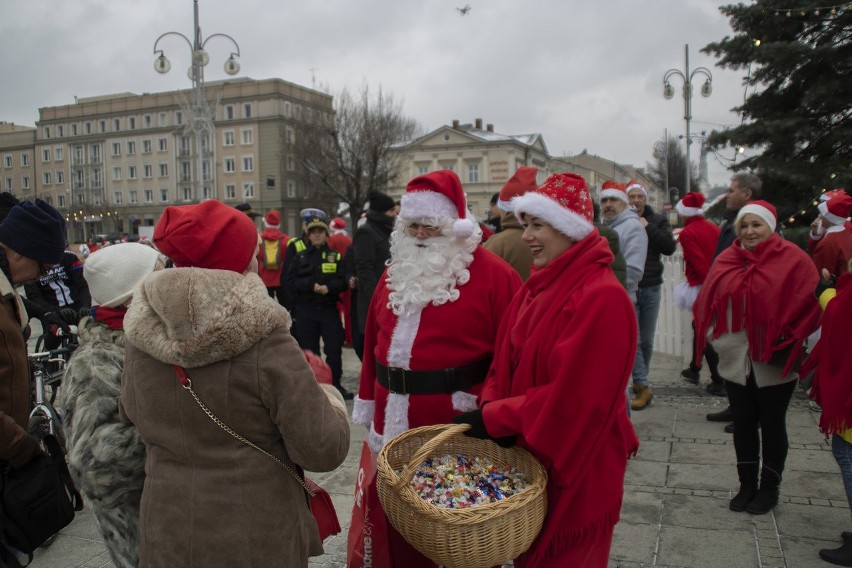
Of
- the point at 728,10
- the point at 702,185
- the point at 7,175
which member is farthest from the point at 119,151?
the point at 728,10

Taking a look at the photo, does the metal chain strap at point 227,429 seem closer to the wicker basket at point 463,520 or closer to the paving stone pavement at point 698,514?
the wicker basket at point 463,520

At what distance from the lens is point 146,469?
218 centimetres

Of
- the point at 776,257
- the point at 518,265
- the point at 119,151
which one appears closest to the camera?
the point at 776,257

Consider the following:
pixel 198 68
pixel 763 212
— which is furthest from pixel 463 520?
pixel 198 68

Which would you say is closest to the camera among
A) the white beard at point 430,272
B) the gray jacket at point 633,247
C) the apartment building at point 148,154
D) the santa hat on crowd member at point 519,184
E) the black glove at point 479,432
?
the black glove at point 479,432

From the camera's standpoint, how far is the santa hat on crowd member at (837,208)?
219 inches

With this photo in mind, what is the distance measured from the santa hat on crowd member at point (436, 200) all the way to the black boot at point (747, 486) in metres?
2.48

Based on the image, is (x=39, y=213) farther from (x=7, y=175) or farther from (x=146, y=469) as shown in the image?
(x=7, y=175)

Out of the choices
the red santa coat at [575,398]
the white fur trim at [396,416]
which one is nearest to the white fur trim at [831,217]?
the red santa coat at [575,398]

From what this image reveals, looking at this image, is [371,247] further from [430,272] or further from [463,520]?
[463,520]

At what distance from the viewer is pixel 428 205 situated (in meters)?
3.34

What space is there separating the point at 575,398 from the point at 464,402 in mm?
976

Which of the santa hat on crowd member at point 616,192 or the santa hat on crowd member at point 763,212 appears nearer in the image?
the santa hat on crowd member at point 763,212

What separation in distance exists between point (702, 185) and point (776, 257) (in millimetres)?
44516
